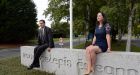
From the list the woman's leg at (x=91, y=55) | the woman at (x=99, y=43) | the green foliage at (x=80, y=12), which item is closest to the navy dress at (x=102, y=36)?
the woman at (x=99, y=43)

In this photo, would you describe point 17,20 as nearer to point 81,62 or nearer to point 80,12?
point 80,12

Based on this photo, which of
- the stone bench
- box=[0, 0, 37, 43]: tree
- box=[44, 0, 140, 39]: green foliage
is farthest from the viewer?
box=[0, 0, 37, 43]: tree

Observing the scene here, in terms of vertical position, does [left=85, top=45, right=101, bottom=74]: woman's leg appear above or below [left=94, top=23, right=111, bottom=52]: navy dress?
below

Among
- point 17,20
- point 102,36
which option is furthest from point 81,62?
point 17,20

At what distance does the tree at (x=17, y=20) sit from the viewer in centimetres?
4250

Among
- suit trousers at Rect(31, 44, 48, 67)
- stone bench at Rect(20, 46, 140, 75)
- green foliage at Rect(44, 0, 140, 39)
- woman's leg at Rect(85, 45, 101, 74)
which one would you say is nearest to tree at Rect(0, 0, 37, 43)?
green foliage at Rect(44, 0, 140, 39)

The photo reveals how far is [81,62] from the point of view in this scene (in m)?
10.9

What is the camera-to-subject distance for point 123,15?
2419cm

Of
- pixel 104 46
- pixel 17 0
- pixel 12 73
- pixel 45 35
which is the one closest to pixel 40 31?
pixel 45 35

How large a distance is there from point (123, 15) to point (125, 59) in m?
15.2

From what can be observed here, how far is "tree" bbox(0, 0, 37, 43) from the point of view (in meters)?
42.5

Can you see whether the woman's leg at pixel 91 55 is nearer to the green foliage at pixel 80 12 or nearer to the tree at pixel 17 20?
the green foliage at pixel 80 12

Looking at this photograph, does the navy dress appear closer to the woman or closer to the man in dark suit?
the woman

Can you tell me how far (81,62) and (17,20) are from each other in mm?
33288
